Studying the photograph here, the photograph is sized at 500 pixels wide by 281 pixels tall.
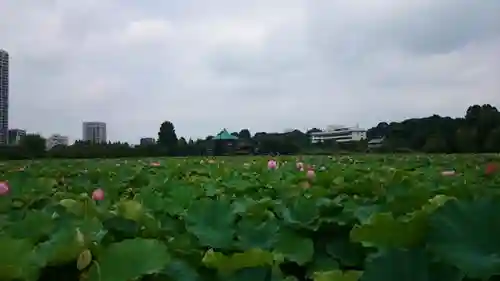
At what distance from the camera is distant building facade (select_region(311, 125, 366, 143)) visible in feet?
228

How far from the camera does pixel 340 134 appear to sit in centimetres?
7231

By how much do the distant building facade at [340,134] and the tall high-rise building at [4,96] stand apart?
41453mm

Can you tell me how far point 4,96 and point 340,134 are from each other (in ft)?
163

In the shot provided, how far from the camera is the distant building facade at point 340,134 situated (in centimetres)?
6944

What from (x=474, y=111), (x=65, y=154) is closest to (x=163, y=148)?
(x=65, y=154)

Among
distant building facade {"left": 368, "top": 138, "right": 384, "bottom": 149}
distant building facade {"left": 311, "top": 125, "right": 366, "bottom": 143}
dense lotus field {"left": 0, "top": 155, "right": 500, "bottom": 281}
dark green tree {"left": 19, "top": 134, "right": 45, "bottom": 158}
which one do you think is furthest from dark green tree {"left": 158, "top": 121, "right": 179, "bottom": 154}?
dense lotus field {"left": 0, "top": 155, "right": 500, "bottom": 281}

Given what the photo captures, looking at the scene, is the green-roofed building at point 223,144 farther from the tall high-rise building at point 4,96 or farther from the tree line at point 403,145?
the tall high-rise building at point 4,96

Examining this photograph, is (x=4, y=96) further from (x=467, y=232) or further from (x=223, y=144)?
(x=467, y=232)

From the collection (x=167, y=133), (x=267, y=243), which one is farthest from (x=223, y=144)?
(x=267, y=243)

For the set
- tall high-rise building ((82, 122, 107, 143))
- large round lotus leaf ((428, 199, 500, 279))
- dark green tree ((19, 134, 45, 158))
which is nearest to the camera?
large round lotus leaf ((428, 199, 500, 279))

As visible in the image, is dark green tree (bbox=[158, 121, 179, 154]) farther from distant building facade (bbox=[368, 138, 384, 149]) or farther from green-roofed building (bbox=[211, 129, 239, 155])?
distant building facade (bbox=[368, 138, 384, 149])

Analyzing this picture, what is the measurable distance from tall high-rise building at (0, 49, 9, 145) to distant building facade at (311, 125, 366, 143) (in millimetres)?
41453

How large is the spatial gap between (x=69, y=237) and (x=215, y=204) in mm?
371

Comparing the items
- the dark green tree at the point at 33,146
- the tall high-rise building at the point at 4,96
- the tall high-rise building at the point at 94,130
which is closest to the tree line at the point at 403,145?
the dark green tree at the point at 33,146
